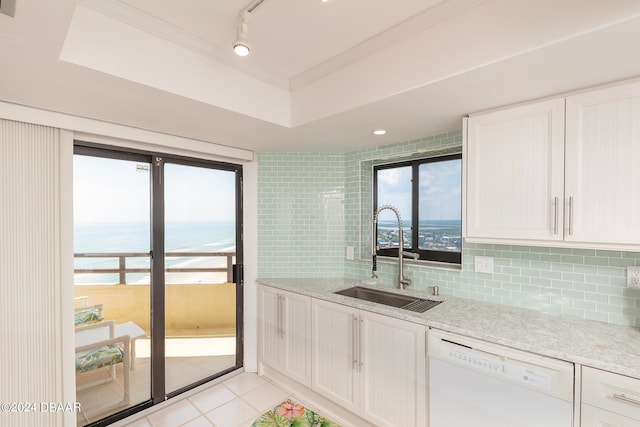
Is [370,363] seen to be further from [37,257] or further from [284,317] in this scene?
[37,257]

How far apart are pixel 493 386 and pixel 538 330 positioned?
39 centimetres

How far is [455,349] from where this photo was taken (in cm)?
165

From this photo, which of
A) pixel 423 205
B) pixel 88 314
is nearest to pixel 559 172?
pixel 423 205

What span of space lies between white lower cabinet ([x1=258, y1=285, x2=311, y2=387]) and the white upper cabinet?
149 centimetres

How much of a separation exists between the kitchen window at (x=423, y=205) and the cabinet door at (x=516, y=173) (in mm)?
596

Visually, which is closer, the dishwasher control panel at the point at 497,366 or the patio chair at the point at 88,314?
the dishwasher control panel at the point at 497,366

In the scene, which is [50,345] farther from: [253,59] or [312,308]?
[253,59]

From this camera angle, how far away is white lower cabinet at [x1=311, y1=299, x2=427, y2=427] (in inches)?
72.4

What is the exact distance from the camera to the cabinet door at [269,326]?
275 centimetres

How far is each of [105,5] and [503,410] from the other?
2747 mm

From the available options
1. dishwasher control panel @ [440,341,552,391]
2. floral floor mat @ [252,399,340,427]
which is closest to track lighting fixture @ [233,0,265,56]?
dishwasher control panel @ [440,341,552,391]

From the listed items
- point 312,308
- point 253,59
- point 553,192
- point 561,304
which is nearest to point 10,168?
point 253,59

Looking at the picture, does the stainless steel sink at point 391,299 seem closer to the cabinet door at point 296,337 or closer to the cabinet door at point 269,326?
the cabinet door at point 296,337

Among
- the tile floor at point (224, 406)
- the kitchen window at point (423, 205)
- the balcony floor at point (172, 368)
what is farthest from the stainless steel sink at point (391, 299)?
the balcony floor at point (172, 368)
